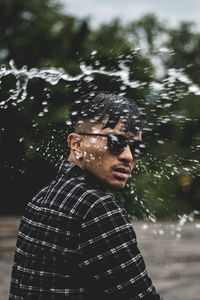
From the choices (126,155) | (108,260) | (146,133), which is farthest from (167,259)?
(108,260)

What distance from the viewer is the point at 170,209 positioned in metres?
8.21

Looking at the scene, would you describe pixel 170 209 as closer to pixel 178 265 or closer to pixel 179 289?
pixel 178 265

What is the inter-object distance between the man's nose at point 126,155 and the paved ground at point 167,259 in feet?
11.2

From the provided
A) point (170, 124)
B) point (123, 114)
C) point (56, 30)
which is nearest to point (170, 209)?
point (170, 124)

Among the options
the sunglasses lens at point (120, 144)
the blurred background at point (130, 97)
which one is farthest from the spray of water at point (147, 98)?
the sunglasses lens at point (120, 144)

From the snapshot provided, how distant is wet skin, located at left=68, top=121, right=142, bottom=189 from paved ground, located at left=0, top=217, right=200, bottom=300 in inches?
136

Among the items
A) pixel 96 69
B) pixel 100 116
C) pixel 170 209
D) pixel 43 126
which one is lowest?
pixel 170 209

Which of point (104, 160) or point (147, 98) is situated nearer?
point (104, 160)

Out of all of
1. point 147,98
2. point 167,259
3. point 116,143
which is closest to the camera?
point 116,143

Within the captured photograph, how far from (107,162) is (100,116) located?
0.16m

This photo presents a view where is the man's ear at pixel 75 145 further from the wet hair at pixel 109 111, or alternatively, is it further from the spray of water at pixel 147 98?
the spray of water at pixel 147 98

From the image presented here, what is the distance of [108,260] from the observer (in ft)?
4.34

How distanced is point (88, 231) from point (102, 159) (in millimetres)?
308

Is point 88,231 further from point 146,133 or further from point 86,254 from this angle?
point 146,133
